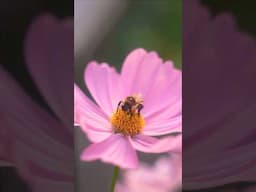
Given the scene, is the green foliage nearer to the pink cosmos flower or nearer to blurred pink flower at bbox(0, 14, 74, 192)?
the pink cosmos flower

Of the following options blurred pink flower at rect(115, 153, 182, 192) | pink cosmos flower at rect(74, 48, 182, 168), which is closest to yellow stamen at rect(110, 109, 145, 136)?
pink cosmos flower at rect(74, 48, 182, 168)

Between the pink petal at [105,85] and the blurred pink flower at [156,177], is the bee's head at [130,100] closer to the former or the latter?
the pink petal at [105,85]

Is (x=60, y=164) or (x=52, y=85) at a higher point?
(x=52, y=85)

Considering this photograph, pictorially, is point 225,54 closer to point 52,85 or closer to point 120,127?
point 120,127

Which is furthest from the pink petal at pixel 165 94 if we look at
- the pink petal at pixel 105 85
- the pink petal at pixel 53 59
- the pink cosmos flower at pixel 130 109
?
the pink petal at pixel 53 59

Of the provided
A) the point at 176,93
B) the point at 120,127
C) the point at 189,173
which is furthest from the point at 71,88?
the point at 189,173

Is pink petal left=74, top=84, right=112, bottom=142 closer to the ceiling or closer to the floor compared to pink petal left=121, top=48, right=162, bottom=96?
closer to the floor
